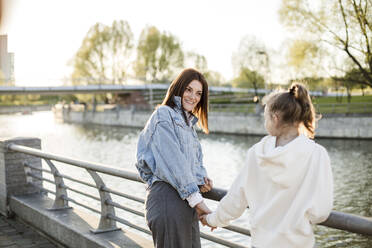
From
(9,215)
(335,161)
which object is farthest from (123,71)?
(9,215)

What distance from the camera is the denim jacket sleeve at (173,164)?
102 inches

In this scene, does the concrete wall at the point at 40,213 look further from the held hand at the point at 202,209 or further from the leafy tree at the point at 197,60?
the leafy tree at the point at 197,60

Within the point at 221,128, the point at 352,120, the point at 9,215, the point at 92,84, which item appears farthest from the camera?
the point at 92,84

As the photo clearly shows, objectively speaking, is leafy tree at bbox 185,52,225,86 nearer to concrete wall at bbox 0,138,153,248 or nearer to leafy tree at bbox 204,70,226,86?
leafy tree at bbox 204,70,226,86

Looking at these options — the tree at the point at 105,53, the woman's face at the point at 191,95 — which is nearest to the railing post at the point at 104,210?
the woman's face at the point at 191,95

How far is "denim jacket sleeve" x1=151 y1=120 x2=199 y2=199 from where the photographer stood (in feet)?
8.51

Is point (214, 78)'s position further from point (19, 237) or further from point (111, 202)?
point (111, 202)

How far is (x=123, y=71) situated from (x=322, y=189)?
69.0 m

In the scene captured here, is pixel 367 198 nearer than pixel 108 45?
Yes

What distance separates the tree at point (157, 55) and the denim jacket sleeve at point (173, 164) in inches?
2607

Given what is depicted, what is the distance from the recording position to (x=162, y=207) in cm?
266

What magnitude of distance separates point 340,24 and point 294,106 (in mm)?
28387

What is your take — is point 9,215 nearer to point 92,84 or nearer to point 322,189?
point 322,189

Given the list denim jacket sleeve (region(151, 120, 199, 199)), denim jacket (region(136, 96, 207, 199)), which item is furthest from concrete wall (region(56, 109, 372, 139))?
denim jacket sleeve (region(151, 120, 199, 199))
